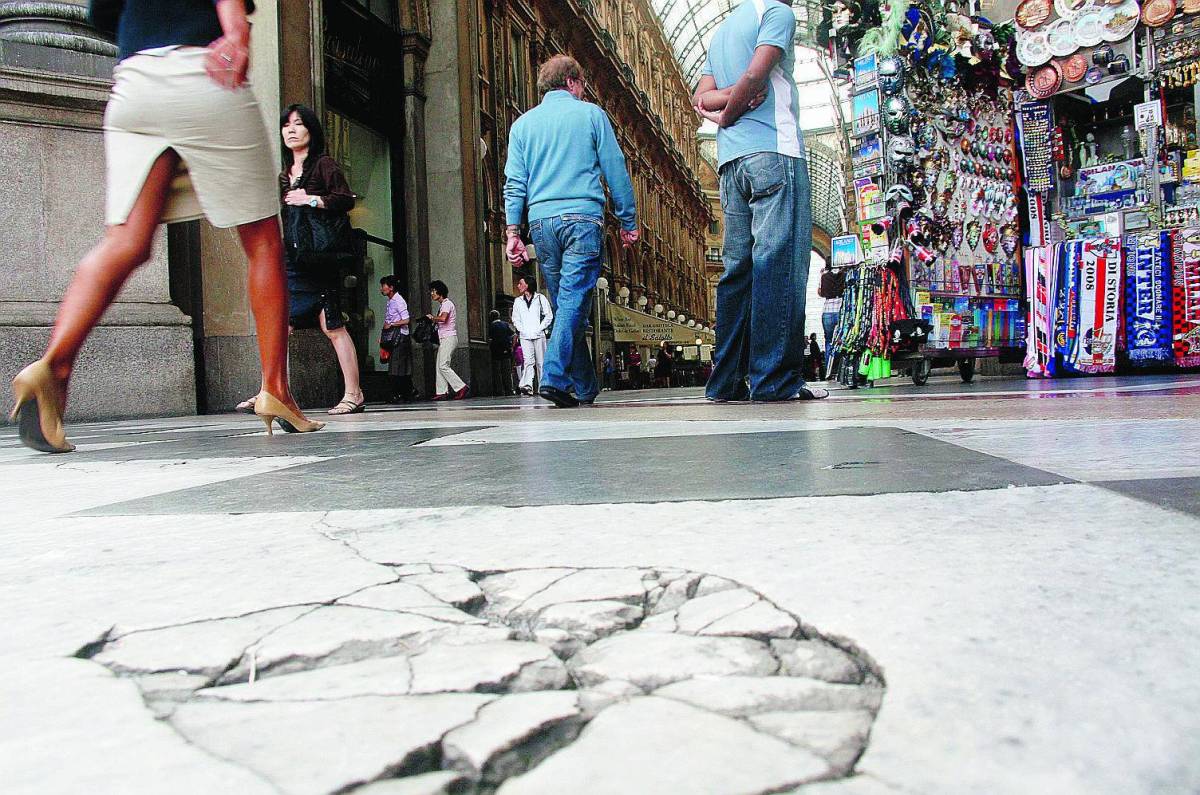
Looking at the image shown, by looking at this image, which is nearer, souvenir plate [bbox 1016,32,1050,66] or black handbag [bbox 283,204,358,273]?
black handbag [bbox 283,204,358,273]

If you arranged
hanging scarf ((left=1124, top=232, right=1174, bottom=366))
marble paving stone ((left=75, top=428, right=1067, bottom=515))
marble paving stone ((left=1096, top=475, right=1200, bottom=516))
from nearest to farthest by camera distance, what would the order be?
marble paving stone ((left=1096, top=475, right=1200, bottom=516)), marble paving stone ((left=75, top=428, right=1067, bottom=515)), hanging scarf ((left=1124, top=232, right=1174, bottom=366))

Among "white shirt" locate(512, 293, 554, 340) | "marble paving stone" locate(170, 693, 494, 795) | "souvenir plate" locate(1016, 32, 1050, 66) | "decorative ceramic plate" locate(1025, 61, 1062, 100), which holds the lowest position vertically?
"marble paving stone" locate(170, 693, 494, 795)

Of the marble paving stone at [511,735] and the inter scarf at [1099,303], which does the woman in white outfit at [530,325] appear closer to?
the inter scarf at [1099,303]

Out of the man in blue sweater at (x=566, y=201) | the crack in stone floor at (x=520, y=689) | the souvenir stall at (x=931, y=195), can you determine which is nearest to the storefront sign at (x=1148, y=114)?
the souvenir stall at (x=931, y=195)

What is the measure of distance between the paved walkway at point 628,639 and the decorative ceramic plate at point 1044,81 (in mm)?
7441

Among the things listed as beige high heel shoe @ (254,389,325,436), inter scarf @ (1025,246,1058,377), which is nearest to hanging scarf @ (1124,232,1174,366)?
inter scarf @ (1025,246,1058,377)

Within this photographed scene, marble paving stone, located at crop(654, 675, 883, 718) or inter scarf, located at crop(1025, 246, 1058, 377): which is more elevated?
inter scarf, located at crop(1025, 246, 1058, 377)

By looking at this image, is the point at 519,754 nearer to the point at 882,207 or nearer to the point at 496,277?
the point at 882,207

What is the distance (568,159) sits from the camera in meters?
4.48

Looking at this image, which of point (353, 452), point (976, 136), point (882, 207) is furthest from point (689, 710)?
point (976, 136)

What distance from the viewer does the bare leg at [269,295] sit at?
268 centimetres

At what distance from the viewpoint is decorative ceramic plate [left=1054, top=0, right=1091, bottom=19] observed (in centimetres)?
714

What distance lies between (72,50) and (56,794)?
6.53 m

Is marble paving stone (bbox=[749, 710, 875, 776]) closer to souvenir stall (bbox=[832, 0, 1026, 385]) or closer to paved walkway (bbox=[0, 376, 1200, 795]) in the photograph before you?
paved walkway (bbox=[0, 376, 1200, 795])
